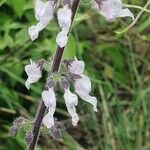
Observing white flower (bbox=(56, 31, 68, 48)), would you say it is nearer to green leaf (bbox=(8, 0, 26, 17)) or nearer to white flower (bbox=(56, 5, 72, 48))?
white flower (bbox=(56, 5, 72, 48))

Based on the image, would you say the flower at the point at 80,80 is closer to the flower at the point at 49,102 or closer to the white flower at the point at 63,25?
the flower at the point at 49,102

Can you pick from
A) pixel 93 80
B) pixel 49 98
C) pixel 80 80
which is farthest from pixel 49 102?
pixel 93 80

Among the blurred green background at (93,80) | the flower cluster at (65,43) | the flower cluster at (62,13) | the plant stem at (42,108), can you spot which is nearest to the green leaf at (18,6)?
the blurred green background at (93,80)

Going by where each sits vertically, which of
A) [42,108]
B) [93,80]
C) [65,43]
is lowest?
[93,80]

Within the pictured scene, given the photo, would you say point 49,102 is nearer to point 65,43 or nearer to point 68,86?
point 68,86

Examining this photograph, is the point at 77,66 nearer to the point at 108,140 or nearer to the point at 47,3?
the point at 47,3

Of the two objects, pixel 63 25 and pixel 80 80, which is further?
pixel 80 80

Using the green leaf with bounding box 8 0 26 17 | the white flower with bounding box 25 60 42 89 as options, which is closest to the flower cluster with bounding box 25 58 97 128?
the white flower with bounding box 25 60 42 89
